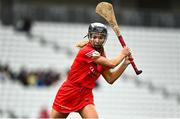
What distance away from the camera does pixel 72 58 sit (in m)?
20.0

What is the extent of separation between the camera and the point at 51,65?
19625mm

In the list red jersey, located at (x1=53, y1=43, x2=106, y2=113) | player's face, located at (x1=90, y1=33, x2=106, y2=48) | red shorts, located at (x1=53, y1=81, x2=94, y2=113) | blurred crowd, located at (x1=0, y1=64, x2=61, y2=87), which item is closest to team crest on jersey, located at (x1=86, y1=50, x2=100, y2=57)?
red jersey, located at (x1=53, y1=43, x2=106, y2=113)

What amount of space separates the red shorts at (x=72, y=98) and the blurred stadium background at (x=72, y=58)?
10.2 m

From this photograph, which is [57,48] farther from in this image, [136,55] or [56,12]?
[136,55]

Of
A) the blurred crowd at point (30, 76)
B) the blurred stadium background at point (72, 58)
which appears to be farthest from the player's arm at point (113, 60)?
the blurred crowd at point (30, 76)

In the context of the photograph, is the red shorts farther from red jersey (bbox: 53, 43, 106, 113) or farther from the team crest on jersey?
the team crest on jersey

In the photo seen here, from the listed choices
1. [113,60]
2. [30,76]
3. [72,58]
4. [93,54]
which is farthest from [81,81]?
[72,58]

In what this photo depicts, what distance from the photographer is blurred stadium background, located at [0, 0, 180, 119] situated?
18.8 metres

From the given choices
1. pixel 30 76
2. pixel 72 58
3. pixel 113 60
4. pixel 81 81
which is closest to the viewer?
pixel 113 60

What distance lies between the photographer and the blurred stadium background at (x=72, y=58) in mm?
18828

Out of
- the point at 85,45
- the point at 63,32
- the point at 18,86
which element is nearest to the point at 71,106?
the point at 85,45

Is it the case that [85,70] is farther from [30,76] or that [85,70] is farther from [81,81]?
[30,76]

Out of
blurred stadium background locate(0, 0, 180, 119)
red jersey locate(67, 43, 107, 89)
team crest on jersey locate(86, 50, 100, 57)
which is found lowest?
blurred stadium background locate(0, 0, 180, 119)

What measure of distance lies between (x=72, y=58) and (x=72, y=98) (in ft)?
39.9
